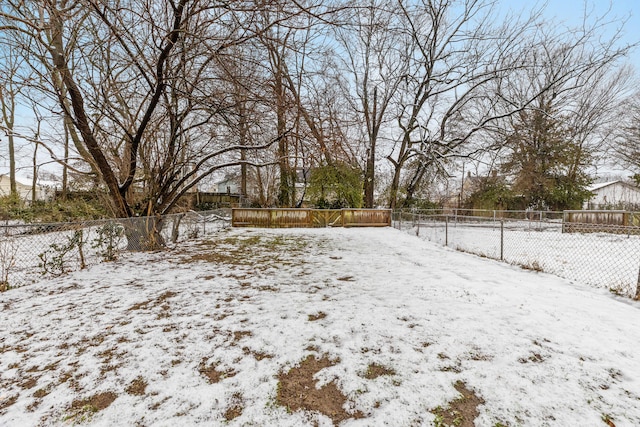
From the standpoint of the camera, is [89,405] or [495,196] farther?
[495,196]

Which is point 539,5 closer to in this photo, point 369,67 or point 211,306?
point 369,67

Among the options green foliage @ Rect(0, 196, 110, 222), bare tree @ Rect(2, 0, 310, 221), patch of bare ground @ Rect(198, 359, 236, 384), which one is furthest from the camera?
green foliage @ Rect(0, 196, 110, 222)

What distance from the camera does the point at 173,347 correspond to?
2.36m

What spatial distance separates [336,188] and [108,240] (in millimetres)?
11082

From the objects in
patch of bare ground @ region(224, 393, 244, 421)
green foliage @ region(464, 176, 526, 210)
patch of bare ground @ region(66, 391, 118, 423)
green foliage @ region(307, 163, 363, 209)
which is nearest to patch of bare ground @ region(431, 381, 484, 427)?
patch of bare ground @ region(224, 393, 244, 421)

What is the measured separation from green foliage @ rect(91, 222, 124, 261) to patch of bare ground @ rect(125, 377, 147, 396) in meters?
4.52

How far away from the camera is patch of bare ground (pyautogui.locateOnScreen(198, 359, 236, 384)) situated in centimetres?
195

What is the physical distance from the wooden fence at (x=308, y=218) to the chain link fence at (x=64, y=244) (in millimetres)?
6076

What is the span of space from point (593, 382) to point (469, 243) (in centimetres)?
753

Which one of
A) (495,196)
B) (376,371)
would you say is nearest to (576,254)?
(376,371)

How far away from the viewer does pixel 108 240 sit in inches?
217

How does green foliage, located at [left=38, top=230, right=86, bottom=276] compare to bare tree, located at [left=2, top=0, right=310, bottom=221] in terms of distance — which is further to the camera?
green foliage, located at [left=38, top=230, right=86, bottom=276]

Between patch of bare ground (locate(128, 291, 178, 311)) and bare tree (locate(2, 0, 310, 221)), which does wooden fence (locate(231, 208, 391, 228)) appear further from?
patch of bare ground (locate(128, 291, 178, 311))

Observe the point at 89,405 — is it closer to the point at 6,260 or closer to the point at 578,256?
the point at 6,260
